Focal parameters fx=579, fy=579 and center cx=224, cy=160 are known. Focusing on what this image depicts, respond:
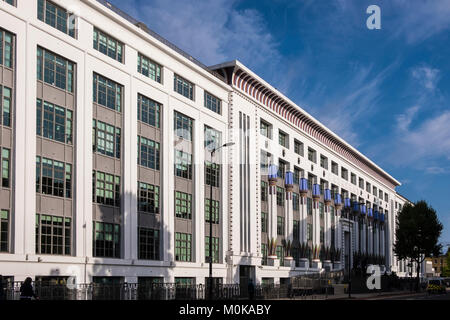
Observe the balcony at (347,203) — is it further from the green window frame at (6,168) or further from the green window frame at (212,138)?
the green window frame at (6,168)

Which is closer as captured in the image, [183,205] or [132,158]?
[132,158]

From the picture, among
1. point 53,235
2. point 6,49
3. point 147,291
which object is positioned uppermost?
point 6,49

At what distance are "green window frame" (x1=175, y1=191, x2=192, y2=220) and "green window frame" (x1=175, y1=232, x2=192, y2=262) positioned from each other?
5.38ft

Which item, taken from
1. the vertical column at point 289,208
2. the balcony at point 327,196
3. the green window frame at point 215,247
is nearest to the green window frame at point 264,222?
the vertical column at point 289,208

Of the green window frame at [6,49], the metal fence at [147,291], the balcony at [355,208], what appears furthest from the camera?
Result: the balcony at [355,208]

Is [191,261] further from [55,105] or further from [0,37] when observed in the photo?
[0,37]

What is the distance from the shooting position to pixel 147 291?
1629 inches

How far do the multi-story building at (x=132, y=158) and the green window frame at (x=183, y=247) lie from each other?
87 millimetres

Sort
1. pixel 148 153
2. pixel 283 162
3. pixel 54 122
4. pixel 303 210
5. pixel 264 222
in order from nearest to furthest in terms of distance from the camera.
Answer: pixel 54 122 → pixel 148 153 → pixel 264 222 → pixel 283 162 → pixel 303 210

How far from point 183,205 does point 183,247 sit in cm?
366

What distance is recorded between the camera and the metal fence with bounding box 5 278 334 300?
33.5 meters

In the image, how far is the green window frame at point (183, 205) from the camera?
1969 inches

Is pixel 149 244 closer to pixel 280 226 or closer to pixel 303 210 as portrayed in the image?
pixel 280 226

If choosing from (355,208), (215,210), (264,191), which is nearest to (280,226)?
(264,191)
